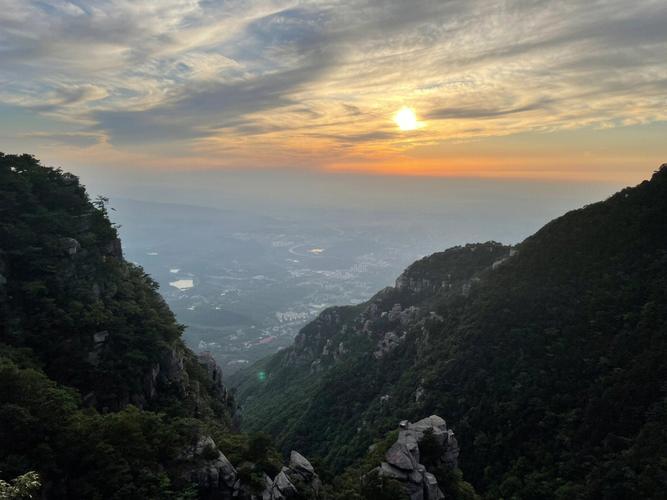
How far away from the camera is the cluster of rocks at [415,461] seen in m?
31.6

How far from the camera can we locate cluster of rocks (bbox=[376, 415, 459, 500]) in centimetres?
3164

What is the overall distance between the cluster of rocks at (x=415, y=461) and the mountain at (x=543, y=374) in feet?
11.0

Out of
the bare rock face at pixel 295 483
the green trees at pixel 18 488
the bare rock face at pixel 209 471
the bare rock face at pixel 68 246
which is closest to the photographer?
the green trees at pixel 18 488

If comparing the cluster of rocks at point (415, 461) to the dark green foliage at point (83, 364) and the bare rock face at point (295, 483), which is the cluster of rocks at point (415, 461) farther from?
the dark green foliage at point (83, 364)

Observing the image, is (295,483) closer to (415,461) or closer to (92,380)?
(415,461)

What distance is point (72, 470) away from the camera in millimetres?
23562

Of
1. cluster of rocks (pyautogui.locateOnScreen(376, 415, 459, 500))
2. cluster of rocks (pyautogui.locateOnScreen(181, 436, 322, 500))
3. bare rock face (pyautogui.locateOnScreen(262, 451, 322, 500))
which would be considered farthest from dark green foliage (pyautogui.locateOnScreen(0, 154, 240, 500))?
Result: cluster of rocks (pyautogui.locateOnScreen(376, 415, 459, 500))

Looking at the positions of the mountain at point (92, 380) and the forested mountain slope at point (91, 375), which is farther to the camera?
the forested mountain slope at point (91, 375)

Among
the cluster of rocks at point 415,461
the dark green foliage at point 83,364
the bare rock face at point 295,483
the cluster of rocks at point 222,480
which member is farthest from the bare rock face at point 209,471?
the cluster of rocks at point 415,461

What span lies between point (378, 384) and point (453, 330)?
18385 millimetres

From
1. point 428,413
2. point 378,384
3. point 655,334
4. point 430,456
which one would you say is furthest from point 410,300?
point 430,456

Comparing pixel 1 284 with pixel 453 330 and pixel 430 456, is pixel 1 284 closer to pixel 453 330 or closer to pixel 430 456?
pixel 430 456

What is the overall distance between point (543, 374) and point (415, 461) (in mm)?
24546

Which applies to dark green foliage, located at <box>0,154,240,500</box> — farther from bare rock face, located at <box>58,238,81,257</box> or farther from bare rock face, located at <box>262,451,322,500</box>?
bare rock face, located at <box>262,451,322,500</box>
